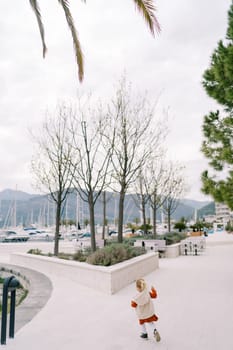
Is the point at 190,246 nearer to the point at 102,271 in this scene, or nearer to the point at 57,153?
the point at 57,153

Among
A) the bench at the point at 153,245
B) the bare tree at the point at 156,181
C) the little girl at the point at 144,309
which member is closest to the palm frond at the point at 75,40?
the little girl at the point at 144,309

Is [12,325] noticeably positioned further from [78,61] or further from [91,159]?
[91,159]

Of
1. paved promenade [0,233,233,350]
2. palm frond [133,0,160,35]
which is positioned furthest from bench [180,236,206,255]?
palm frond [133,0,160,35]

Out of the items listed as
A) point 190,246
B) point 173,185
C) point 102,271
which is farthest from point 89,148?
point 173,185

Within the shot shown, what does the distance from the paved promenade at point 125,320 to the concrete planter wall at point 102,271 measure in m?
0.28

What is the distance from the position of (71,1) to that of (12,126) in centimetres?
1277

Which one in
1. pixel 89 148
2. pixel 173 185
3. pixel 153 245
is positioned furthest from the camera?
pixel 173 185

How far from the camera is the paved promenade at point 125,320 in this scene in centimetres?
462

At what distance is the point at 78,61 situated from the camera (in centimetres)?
698

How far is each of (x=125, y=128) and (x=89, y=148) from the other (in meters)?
2.01

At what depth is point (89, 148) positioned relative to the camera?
49.3 ft

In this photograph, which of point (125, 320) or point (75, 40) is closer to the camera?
point (125, 320)

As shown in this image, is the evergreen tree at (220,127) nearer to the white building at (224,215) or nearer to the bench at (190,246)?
the white building at (224,215)

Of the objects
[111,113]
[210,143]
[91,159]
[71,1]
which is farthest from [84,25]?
[91,159]
